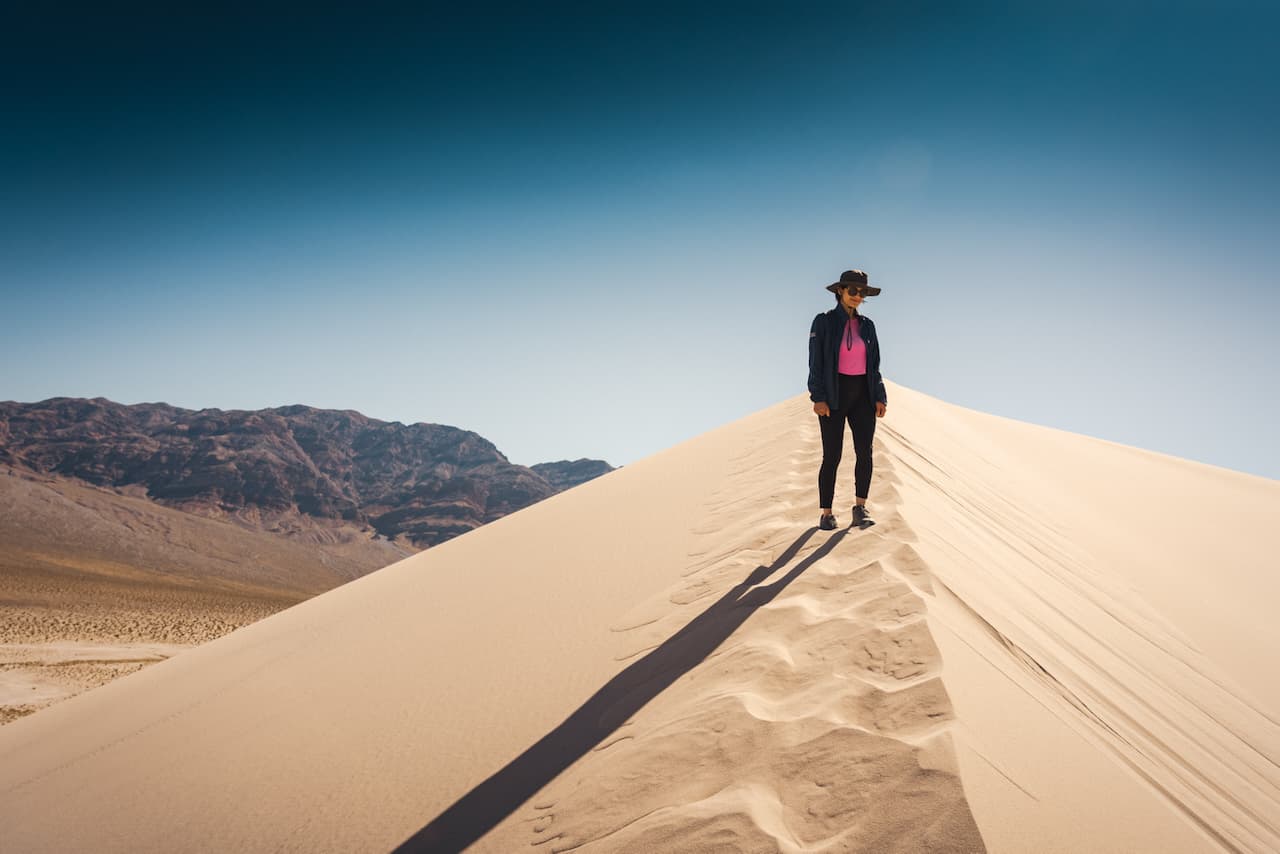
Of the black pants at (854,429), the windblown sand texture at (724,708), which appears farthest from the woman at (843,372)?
the windblown sand texture at (724,708)

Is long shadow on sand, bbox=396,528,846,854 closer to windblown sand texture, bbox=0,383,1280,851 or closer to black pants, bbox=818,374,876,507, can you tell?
windblown sand texture, bbox=0,383,1280,851

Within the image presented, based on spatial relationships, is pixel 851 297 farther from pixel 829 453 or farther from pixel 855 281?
pixel 829 453

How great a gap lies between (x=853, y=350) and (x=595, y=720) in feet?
8.45

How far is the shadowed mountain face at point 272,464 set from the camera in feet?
359

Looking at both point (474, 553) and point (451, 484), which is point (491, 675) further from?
point (451, 484)

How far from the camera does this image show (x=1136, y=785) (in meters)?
1.94

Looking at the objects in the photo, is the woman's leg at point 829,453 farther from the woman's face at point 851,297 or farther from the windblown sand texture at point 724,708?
the woman's face at point 851,297

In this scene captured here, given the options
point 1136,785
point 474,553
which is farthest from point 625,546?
point 1136,785

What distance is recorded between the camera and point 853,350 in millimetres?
4160

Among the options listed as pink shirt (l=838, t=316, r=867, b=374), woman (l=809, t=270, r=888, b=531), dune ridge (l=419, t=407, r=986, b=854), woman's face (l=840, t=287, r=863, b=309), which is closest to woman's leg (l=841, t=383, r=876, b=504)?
woman (l=809, t=270, r=888, b=531)

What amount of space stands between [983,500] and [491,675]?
455 centimetres

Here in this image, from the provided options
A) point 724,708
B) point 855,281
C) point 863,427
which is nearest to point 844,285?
point 855,281

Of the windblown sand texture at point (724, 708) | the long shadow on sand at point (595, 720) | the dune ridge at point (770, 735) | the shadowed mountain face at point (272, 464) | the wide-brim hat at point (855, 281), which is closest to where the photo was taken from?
the dune ridge at point (770, 735)

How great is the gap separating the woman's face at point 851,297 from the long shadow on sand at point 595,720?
1468 mm
